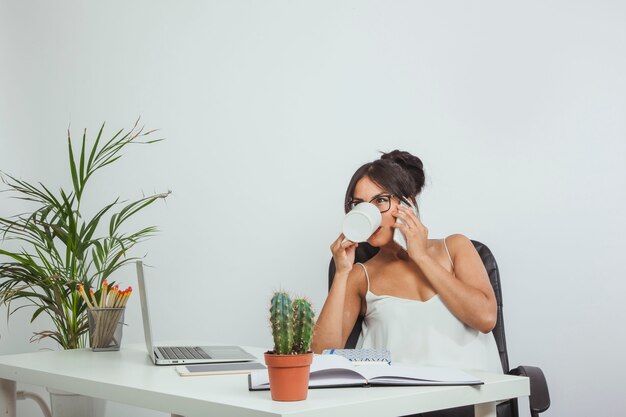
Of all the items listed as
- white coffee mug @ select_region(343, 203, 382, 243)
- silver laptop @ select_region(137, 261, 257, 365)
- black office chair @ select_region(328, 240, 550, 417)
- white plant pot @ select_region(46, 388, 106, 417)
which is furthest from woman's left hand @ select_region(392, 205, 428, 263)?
white plant pot @ select_region(46, 388, 106, 417)

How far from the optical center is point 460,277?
225 centimetres

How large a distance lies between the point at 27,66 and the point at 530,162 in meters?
2.52

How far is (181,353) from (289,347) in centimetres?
82

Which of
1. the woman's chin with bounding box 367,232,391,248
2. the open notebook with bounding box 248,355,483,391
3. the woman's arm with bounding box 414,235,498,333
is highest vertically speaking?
the woman's chin with bounding box 367,232,391,248

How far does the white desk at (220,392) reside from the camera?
1.17 m

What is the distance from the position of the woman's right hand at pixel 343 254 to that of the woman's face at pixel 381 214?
0.23 ft

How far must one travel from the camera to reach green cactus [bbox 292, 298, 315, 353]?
45.4 inches

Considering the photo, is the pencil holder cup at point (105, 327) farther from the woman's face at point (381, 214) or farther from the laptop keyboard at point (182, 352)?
the woman's face at point (381, 214)

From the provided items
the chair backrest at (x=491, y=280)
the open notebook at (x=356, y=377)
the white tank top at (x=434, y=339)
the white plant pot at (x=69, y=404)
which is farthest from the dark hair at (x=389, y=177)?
the white plant pot at (x=69, y=404)

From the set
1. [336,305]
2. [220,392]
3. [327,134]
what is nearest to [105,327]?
[336,305]

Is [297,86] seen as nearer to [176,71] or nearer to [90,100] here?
[176,71]

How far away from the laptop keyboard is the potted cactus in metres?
0.65

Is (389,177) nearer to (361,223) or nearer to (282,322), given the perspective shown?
(361,223)

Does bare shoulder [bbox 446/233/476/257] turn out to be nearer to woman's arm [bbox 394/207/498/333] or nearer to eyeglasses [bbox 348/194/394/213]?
woman's arm [bbox 394/207/498/333]
